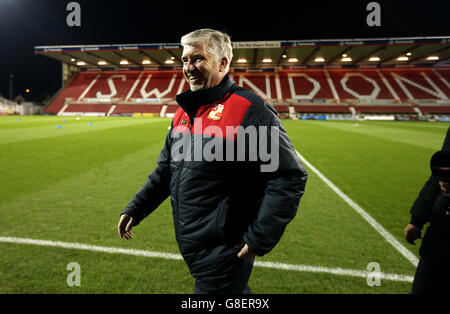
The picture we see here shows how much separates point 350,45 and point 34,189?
1408 inches

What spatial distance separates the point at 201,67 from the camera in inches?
49.4

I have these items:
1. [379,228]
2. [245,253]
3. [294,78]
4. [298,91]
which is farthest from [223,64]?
[294,78]

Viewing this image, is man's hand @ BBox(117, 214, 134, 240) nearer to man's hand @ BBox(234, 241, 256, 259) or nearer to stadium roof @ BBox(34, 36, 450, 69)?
man's hand @ BBox(234, 241, 256, 259)

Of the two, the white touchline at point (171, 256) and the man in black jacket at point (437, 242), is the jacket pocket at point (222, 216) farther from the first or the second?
the white touchline at point (171, 256)

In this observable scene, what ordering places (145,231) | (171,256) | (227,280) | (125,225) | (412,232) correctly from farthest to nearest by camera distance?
(145,231) < (171,256) < (125,225) < (412,232) < (227,280)

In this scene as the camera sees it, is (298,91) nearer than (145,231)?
No

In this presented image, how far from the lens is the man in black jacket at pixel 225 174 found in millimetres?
1141

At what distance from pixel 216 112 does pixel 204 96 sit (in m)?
0.12

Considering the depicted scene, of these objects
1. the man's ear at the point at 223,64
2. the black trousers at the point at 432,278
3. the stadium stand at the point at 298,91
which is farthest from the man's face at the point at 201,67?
the stadium stand at the point at 298,91

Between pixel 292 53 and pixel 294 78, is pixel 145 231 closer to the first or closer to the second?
pixel 292 53

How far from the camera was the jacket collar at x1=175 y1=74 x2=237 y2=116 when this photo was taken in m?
1.27

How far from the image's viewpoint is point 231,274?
1.26m
